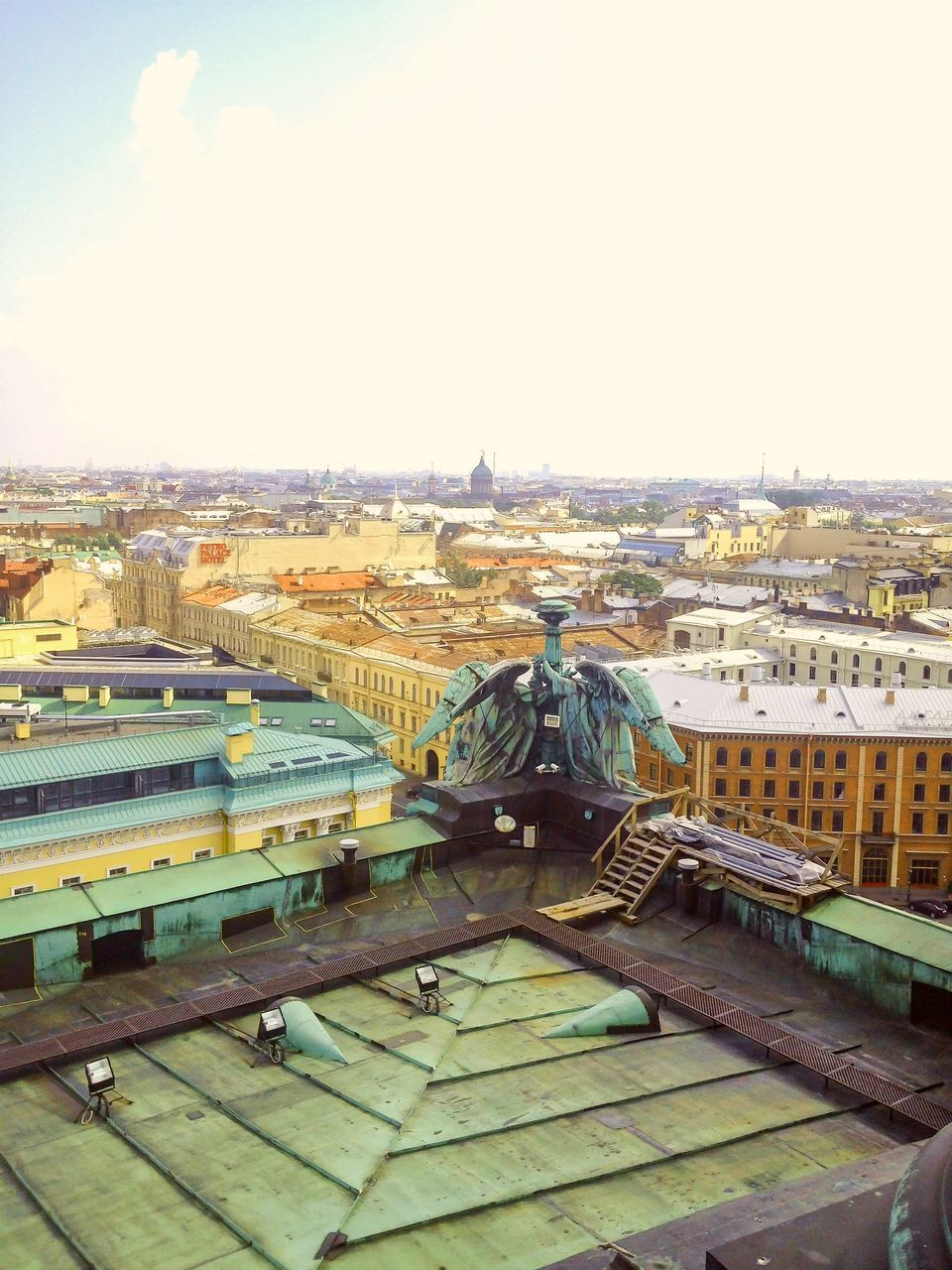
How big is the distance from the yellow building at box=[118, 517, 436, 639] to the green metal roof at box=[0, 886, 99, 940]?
8884cm

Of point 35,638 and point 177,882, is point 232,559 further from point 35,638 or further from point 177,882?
point 177,882

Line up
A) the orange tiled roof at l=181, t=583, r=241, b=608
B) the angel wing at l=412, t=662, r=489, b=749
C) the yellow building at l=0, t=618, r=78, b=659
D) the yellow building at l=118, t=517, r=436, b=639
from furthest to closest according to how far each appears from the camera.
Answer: the yellow building at l=118, t=517, r=436, b=639
the orange tiled roof at l=181, t=583, r=241, b=608
the yellow building at l=0, t=618, r=78, b=659
the angel wing at l=412, t=662, r=489, b=749

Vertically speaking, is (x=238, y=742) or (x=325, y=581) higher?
(x=238, y=742)

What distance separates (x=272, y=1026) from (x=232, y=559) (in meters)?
105

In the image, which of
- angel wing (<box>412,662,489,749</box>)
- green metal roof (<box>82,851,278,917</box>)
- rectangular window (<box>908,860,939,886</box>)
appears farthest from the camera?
rectangular window (<box>908,860,939,886</box>)

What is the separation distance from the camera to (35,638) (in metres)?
70.7

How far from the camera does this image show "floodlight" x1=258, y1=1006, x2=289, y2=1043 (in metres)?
13.8

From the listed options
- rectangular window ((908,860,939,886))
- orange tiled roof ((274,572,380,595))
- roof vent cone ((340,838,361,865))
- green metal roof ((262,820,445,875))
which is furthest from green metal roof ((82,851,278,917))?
orange tiled roof ((274,572,380,595))

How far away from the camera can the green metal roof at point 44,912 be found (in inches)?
650

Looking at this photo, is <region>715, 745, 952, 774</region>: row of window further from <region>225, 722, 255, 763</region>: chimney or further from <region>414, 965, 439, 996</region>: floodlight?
<region>414, 965, 439, 996</region>: floodlight

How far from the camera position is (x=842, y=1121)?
499 inches

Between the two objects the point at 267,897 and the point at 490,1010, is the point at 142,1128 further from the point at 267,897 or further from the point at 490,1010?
the point at 267,897

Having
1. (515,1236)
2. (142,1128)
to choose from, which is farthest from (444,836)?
(515,1236)

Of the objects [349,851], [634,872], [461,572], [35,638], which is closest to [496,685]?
[349,851]
